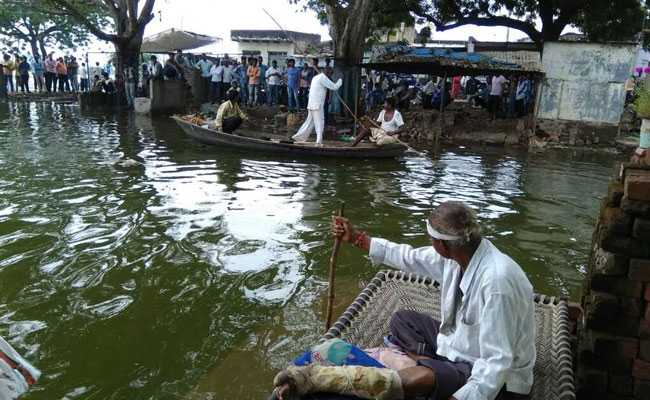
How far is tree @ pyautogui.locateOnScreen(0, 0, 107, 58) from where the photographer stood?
31.6m

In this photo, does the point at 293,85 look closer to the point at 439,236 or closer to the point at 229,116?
the point at 229,116

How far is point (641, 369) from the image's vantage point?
314cm

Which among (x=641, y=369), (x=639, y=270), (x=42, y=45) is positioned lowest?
(x=641, y=369)

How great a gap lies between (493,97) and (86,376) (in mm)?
17480

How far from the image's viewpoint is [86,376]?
4164 millimetres

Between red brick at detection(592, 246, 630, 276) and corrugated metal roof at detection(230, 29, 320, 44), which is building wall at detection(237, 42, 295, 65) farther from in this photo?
red brick at detection(592, 246, 630, 276)

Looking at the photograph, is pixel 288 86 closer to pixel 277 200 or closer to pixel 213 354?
pixel 277 200

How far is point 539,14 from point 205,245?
1841cm

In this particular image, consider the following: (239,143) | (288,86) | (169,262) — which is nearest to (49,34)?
(288,86)

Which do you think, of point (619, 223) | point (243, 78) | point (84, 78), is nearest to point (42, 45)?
point (84, 78)

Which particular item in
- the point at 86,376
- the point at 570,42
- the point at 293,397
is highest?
the point at 570,42

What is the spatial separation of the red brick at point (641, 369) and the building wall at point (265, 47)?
36177mm

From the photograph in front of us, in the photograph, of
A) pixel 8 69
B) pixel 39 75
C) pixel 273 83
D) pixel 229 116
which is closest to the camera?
pixel 229 116

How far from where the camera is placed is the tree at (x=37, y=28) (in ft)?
104
